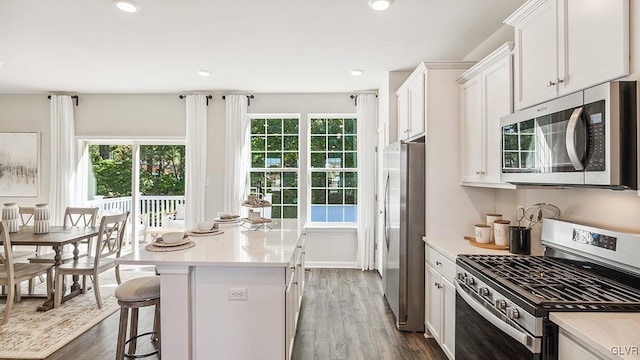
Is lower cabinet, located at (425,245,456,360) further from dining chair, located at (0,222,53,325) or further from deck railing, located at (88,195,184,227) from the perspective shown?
deck railing, located at (88,195,184,227)

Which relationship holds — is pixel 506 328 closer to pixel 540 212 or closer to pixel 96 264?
pixel 540 212

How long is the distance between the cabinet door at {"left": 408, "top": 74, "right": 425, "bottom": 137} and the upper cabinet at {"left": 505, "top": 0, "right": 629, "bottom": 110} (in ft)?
3.05

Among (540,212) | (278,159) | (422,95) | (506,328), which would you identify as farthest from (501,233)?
(278,159)

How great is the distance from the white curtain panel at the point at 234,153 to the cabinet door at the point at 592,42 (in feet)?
13.5

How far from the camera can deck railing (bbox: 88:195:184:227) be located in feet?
17.3

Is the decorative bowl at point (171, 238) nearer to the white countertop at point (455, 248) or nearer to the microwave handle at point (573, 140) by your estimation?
the white countertop at point (455, 248)

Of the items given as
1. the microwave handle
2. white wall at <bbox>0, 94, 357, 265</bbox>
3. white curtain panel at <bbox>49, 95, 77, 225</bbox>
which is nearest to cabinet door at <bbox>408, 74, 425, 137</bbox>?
the microwave handle

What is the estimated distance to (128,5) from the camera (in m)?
2.47

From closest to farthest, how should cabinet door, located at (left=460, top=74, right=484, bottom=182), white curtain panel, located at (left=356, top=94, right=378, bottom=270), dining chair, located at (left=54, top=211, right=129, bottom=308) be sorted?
cabinet door, located at (left=460, top=74, right=484, bottom=182) → dining chair, located at (left=54, top=211, right=129, bottom=308) → white curtain panel, located at (left=356, top=94, right=378, bottom=270)

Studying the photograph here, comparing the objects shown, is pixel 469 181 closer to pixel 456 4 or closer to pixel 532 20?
pixel 532 20

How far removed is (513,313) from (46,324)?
3819 mm

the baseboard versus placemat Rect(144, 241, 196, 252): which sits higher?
placemat Rect(144, 241, 196, 252)

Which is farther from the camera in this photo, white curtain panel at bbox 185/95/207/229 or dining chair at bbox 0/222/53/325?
white curtain panel at bbox 185/95/207/229

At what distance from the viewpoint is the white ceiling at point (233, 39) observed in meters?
2.55
